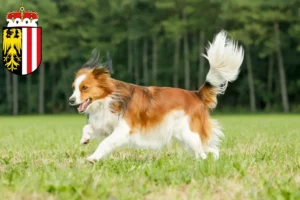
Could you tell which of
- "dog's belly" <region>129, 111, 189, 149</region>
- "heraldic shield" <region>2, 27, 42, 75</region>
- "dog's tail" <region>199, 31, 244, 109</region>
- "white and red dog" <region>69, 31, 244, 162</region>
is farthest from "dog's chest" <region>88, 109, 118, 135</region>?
"heraldic shield" <region>2, 27, 42, 75</region>

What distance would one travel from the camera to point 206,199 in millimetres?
4773

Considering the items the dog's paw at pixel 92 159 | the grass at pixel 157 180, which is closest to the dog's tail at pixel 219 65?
the grass at pixel 157 180

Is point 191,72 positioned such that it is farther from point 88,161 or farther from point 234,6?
point 88,161

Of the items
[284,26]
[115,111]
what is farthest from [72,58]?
[115,111]

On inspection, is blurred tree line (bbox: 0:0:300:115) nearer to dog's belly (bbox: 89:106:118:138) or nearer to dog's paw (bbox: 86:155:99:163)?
dog's belly (bbox: 89:106:118:138)

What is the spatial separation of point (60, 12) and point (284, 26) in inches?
748

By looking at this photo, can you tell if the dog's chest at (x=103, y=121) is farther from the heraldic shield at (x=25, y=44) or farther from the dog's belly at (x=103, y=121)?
the heraldic shield at (x=25, y=44)

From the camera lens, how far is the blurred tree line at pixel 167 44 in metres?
39.9

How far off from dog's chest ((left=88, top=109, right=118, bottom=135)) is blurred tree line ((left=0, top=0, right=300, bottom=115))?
32.3m

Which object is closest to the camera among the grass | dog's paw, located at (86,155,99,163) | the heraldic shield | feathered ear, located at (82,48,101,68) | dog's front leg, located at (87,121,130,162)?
the grass

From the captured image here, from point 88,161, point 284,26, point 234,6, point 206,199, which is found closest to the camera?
point 206,199

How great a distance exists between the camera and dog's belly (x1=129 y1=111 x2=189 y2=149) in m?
7.59

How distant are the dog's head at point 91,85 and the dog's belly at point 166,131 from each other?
2.59 feet

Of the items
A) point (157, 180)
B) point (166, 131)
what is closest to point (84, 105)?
point (166, 131)
